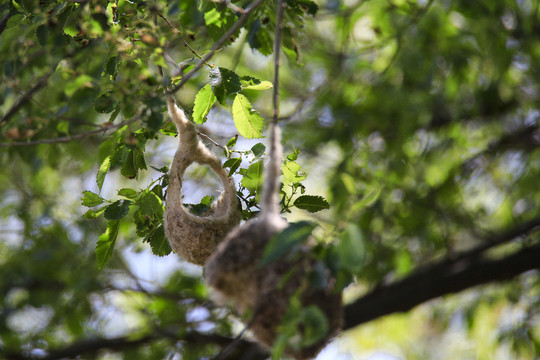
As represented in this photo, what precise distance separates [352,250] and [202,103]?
2.64 feet

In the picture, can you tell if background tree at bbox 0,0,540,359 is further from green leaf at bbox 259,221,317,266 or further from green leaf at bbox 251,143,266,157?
green leaf at bbox 259,221,317,266

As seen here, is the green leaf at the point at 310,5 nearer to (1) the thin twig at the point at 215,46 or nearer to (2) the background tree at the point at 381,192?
(1) the thin twig at the point at 215,46

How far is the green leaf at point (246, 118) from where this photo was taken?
5.39 ft

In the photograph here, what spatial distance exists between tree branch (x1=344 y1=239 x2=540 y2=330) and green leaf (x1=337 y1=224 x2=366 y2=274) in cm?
327

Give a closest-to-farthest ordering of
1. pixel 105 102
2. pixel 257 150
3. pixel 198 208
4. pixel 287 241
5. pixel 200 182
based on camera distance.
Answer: pixel 287 241
pixel 105 102
pixel 257 150
pixel 198 208
pixel 200 182

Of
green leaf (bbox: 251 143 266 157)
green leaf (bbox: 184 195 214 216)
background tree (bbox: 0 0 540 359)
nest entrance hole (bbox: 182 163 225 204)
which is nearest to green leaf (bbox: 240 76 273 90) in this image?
green leaf (bbox: 251 143 266 157)

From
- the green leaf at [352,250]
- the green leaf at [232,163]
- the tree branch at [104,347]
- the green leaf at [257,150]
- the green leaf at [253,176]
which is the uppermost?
the tree branch at [104,347]

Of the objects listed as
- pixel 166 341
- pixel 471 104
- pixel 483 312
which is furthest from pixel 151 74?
pixel 483 312

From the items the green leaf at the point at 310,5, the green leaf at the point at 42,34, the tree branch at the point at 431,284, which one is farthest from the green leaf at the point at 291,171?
the tree branch at the point at 431,284

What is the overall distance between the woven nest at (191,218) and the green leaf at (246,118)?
13 centimetres

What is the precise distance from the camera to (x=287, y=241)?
989mm

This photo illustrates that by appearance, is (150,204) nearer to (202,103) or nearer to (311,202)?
(202,103)

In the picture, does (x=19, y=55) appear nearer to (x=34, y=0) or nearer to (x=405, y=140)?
(x=34, y=0)

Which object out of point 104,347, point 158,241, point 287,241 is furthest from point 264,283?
point 104,347
